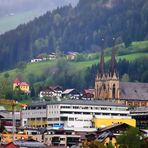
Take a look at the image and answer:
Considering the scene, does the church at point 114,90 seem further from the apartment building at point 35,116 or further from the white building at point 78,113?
the white building at point 78,113

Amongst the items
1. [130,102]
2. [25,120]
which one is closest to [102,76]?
[130,102]

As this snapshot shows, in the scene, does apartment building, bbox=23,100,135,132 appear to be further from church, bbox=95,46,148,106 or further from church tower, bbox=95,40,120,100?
church, bbox=95,46,148,106

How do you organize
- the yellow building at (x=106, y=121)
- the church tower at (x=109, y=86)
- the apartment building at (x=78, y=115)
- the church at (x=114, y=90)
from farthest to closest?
the church at (x=114, y=90)
the church tower at (x=109, y=86)
the apartment building at (x=78, y=115)
the yellow building at (x=106, y=121)

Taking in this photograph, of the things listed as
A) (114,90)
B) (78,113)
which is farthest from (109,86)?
(78,113)

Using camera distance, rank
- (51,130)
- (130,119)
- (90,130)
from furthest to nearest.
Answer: (130,119) → (90,130) → (51,130)

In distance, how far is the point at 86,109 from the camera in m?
153

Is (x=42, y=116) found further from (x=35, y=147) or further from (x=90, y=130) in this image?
(x=35, y=147)

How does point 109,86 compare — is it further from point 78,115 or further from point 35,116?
point 78,115

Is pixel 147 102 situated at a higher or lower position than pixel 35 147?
higher

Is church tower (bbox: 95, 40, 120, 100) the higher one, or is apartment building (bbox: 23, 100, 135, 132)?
church tower (bbox: 95, 40, 120, 100)

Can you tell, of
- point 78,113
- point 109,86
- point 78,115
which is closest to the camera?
point 78,115

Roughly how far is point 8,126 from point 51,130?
24.2 m

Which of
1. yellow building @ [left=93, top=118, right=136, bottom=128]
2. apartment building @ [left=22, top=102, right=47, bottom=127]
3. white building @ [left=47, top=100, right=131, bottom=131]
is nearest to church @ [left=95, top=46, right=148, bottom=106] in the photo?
apartment building @ [left=22, top=102, right=47, bottom=127]

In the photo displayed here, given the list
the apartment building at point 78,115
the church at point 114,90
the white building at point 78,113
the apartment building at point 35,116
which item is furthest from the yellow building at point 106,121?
the church at point 114,90
